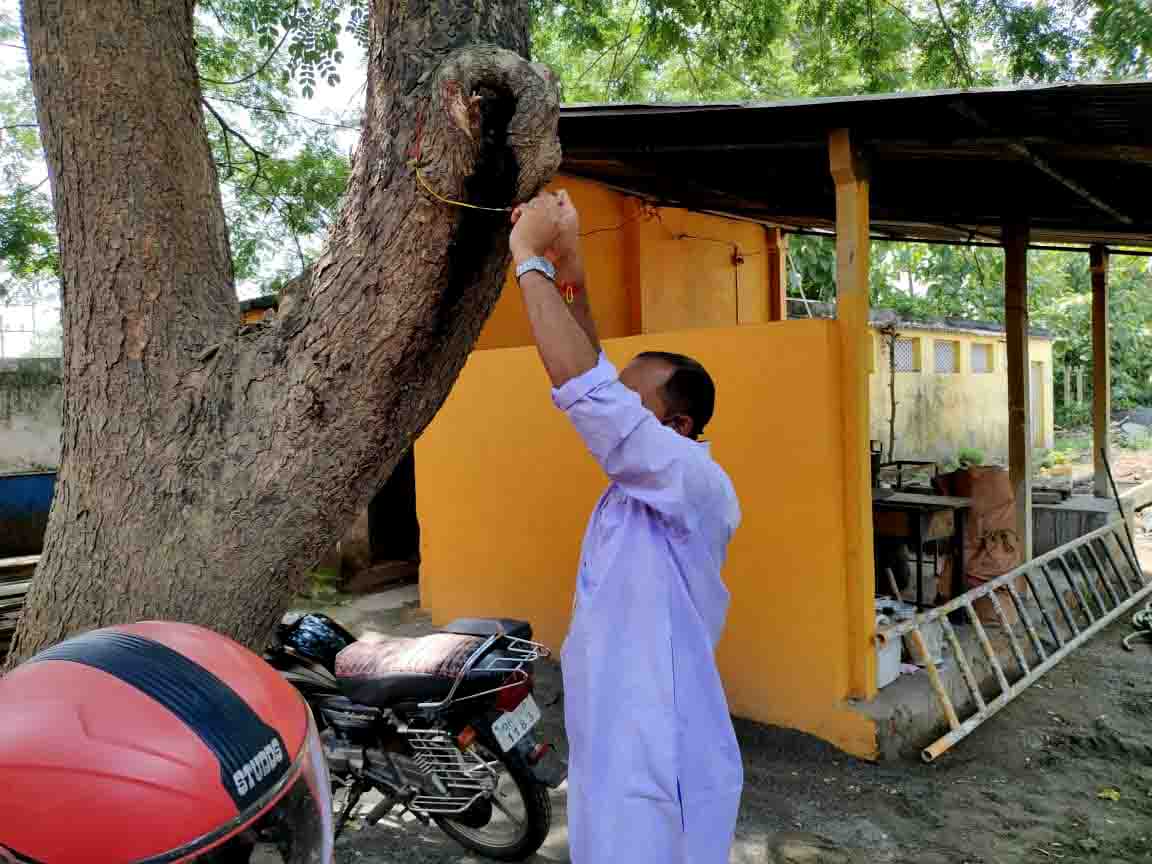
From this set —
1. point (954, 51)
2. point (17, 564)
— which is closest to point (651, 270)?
point (954, 51)

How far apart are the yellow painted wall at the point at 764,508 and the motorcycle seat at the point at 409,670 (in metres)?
1.73

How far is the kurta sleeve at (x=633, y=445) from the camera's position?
5.07 ft

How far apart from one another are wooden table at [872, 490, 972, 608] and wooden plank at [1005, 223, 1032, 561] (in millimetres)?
922

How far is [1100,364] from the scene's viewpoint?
7.97m

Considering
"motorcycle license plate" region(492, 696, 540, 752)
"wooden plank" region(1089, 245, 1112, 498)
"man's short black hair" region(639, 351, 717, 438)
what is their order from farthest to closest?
"wooden plank" region(1089, 245, 1112, 498) → "motorcycle license plate" region(492, 696, 540, 752) → "man's short black hair" region(639, 351, 717, 438)

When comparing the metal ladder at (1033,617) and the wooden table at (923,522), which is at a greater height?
the wooden table at (923,522)

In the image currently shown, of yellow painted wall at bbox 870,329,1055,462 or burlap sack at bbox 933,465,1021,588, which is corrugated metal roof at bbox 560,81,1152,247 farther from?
yellow painted wall at bbox 870,329,1055,462

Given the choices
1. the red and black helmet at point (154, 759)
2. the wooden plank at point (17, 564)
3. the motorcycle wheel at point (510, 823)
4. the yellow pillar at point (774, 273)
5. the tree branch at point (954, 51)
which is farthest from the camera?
the yellow pillar at point (774, 273)

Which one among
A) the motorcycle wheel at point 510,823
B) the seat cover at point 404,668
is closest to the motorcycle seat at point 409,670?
the seat cover at point 404,668

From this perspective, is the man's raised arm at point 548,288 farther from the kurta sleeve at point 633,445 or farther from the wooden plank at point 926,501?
the wooden plank at point 926,501

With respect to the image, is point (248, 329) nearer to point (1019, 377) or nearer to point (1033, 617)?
point (1033, 617)

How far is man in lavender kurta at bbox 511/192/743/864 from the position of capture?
1.57 m

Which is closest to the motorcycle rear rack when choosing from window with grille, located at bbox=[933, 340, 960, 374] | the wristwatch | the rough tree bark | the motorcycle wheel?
the motorcycle wheel

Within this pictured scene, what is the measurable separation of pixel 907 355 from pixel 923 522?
10.8 m
